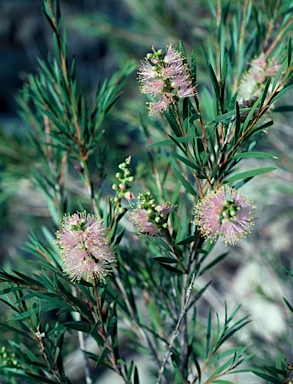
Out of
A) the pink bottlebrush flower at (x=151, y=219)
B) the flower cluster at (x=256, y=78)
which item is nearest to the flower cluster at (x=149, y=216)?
the pink bottlebrush flower at (x=151, y=219)

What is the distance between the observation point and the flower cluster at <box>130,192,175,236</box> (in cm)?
25

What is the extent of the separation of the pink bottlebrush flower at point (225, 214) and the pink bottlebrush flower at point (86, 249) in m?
0.05

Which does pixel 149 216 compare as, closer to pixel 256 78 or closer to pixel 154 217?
pixel 154 217

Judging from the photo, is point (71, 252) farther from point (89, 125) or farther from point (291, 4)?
point (291, 4)

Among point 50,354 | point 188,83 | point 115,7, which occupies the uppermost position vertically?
point 115,7

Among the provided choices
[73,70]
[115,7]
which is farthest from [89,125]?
[115,7]

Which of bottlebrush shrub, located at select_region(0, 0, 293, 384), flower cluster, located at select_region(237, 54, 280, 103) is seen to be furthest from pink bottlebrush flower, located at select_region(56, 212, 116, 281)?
flower cluster, located at select_region(237, 54, 280, 103)

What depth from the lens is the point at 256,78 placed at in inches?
12.5

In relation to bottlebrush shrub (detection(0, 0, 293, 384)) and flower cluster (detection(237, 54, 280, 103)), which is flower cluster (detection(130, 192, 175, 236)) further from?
flower cluster (detection(237, 54, 280, 103))

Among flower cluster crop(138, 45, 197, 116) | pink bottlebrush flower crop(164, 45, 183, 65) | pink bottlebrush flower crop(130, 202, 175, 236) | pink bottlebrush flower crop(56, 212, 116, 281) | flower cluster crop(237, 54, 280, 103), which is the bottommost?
pink bottlebrush flower crop(56, 212, 116, 281)

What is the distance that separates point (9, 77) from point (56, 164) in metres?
2.30

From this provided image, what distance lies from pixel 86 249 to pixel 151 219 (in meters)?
0.04

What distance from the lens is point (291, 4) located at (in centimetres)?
41

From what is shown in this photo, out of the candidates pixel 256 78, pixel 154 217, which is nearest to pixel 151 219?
pixel 154 217
